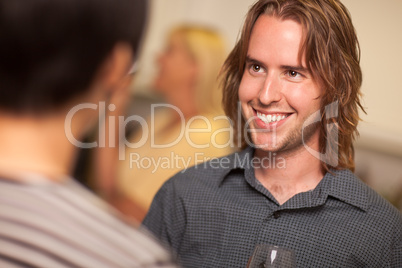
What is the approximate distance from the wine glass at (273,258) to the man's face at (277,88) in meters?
0.40

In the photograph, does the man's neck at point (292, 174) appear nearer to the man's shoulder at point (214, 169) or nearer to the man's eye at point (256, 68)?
the man's shoulder at point (214, 169)

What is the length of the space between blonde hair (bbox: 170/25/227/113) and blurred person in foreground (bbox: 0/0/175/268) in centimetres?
230

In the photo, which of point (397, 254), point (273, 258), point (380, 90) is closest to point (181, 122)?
point (380, 90)

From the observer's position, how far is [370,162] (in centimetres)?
321

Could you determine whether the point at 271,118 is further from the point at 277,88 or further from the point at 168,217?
the point at 168,217

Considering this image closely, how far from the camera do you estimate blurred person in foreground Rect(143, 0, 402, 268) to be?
1.41m

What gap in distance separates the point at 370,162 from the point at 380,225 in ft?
6.11

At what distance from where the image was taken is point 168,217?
1555 millimetres

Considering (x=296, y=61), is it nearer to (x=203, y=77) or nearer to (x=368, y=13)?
(x=203, y=77)

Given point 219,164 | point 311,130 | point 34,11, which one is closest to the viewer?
point 34,11

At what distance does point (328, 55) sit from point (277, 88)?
15 cm


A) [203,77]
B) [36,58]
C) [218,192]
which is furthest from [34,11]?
[203,77]

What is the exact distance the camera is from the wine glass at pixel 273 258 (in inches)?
43.3

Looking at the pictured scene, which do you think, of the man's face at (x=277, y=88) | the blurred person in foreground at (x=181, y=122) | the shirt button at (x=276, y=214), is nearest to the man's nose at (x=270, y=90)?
the man's face at (x=277, y=88)
